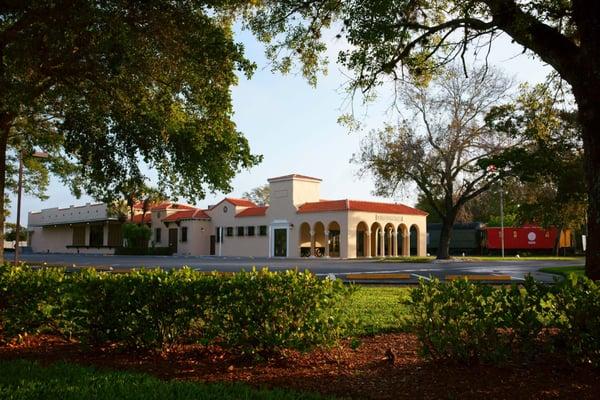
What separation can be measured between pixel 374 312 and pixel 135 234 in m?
48.5

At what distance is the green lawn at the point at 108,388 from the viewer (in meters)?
4.72

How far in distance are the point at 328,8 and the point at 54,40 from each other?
4.71 m

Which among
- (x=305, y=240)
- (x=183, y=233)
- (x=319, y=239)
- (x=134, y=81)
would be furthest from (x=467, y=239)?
(x=134, y=81)

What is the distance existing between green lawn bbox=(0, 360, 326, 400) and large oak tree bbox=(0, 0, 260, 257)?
5.19m

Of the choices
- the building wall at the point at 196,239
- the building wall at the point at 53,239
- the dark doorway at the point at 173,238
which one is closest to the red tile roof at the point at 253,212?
the building wall at the point at 196,239

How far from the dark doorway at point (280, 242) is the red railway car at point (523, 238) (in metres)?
20.0

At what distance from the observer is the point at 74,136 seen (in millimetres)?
13266

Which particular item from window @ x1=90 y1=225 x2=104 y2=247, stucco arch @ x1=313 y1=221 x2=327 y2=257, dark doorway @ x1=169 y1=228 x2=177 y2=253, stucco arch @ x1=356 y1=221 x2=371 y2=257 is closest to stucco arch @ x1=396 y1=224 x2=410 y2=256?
stucco arch @ x1=356 y1=221 x2=371 y2=257

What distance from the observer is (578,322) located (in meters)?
5.07

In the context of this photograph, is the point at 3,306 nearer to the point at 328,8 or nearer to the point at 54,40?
the point at 54,40

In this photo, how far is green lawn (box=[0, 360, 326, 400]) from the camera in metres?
4.72

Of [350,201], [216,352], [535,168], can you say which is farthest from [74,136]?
[350,201]

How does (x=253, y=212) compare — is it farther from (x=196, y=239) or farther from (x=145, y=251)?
(x=145, y=251)

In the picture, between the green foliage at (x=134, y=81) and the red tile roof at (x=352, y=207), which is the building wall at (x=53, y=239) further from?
the green foliage at (x=134, y=81)
